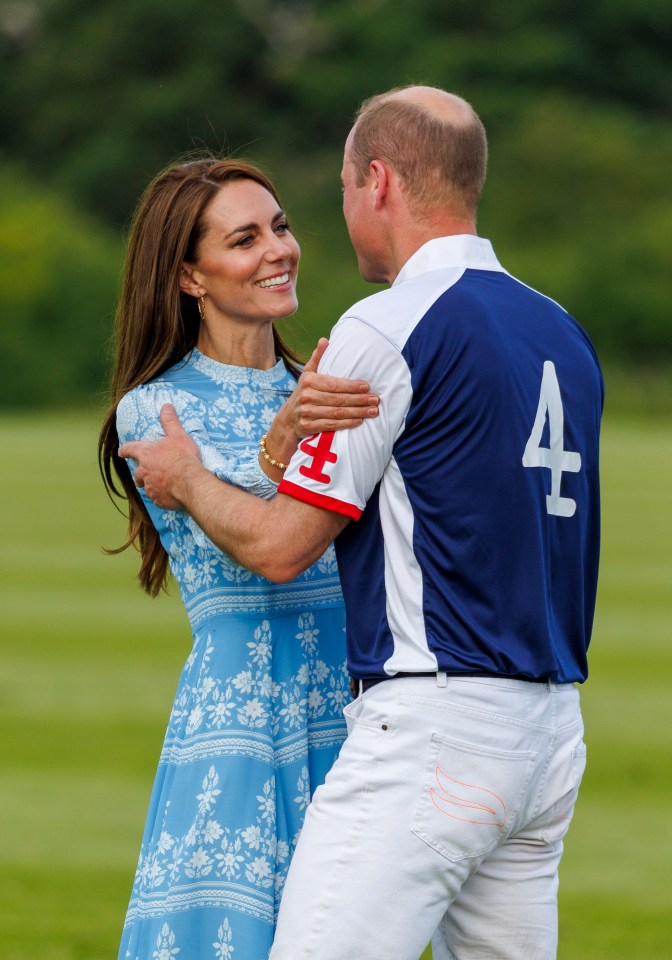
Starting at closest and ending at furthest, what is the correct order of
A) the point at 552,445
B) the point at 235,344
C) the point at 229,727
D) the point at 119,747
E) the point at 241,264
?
the point at 552,445 < the point at 229,727 < the point at 241,264 < the point at 235,344 < the point at 119,747

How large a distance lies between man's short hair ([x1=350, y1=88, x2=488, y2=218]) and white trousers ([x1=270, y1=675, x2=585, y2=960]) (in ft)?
3.06

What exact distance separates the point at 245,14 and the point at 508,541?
8289 cm

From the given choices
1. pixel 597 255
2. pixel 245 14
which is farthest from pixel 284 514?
pixel 245 14

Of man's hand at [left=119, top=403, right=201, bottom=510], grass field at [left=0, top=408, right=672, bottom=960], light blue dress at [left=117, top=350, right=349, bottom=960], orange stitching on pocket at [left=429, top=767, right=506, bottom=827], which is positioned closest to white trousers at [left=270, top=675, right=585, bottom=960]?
orange stitching on pocket at [left=429, top=767, right=506, bottom=827]

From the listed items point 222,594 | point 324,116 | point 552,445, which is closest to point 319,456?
point 552,445

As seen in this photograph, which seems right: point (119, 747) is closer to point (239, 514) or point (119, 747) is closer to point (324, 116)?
point (239, 514)

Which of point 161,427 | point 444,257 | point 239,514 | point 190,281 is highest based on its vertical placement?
point 190,281

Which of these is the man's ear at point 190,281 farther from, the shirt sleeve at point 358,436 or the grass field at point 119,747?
the grass field at point 119,747

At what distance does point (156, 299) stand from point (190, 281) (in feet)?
0.31

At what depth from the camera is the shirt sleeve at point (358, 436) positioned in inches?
116

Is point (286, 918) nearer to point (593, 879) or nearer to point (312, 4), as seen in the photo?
point (593, 879)

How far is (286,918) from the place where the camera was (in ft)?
9.80

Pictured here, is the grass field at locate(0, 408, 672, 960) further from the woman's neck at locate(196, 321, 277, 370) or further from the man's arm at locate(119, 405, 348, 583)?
the man's arm at locate(119, 405, 348, 583)

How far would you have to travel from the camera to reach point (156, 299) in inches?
155
